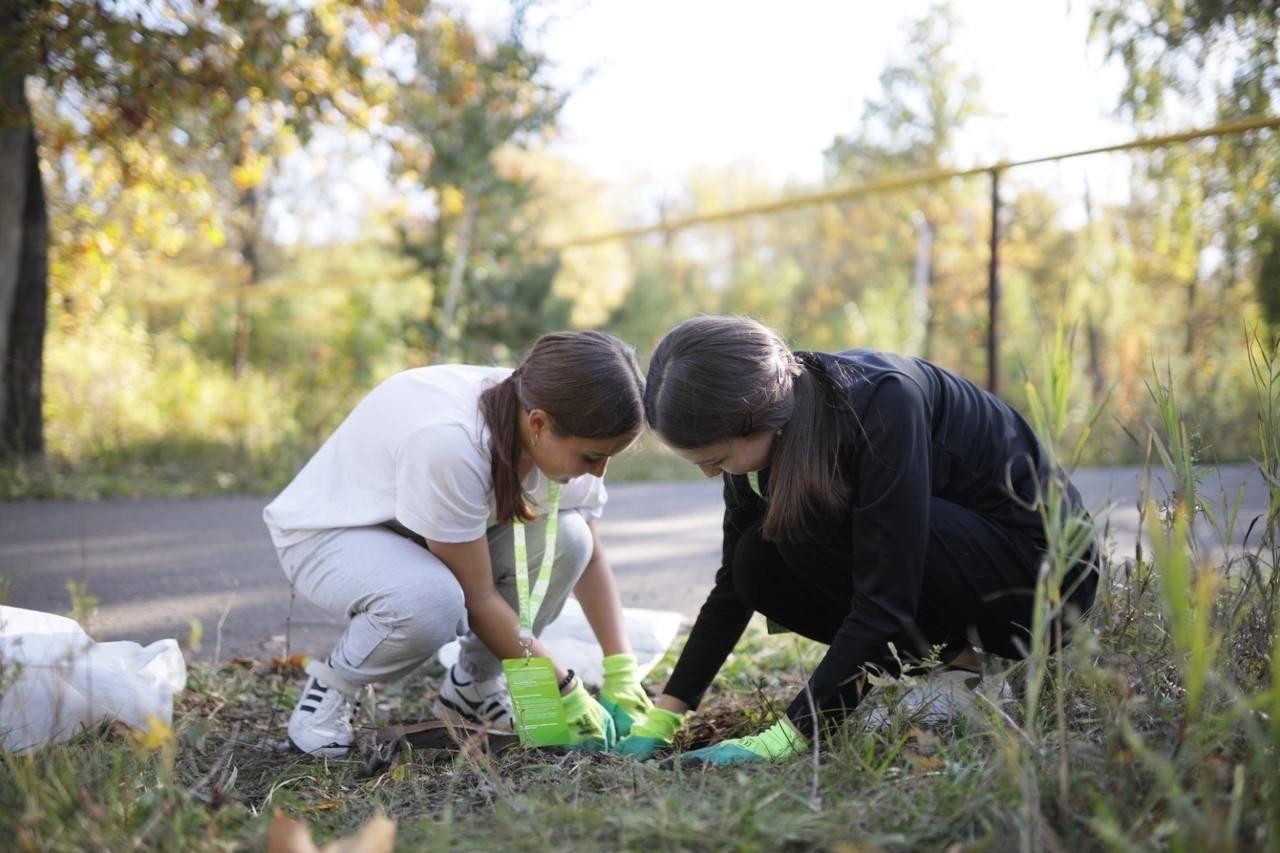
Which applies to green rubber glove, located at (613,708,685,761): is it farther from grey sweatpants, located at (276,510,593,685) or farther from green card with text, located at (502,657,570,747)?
grey sweatpants, located at (276,510,593,685)

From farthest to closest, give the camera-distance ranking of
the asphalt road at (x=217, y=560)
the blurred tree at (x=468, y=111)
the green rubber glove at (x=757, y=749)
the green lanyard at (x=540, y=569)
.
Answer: the blurred tree at (x=468, y=111) < the asphalt road at (x=217, y=560) < the green lanyard at (x=540, y=569) < the green rubber glove at (x=757, y=749)

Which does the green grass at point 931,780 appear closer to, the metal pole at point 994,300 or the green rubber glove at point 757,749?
the green rubber glove at point 757,749

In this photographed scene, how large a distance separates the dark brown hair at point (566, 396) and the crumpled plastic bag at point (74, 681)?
81cm

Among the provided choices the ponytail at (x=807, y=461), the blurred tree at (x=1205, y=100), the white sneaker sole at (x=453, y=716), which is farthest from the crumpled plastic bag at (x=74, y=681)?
the blurred tree at (x=1205, y=100)

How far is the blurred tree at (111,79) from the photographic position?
628 cm

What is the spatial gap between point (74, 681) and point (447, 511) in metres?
0.80

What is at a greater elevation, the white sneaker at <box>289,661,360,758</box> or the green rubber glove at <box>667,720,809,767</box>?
the green rubber glove at <box>667,720,809,767</box>

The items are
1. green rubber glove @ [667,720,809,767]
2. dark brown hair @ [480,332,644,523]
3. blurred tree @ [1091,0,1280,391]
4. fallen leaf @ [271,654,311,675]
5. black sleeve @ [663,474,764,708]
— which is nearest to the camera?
green rubber glove @ [667,720,809,767]

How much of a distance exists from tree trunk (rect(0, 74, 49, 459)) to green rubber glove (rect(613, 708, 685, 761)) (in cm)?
579

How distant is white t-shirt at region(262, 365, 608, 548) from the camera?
2.30 metres

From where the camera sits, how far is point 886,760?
161cm

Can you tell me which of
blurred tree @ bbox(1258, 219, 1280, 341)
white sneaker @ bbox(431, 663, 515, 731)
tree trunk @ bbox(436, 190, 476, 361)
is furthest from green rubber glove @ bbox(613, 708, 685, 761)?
tree trunk @ bbox(436, 190, 476, 361)

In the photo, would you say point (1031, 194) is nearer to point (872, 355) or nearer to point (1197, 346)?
point (1197, 346)

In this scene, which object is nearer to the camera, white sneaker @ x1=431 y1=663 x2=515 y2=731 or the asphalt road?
white sneaker @ x1=431 y1=663 x2=515 y2=731
